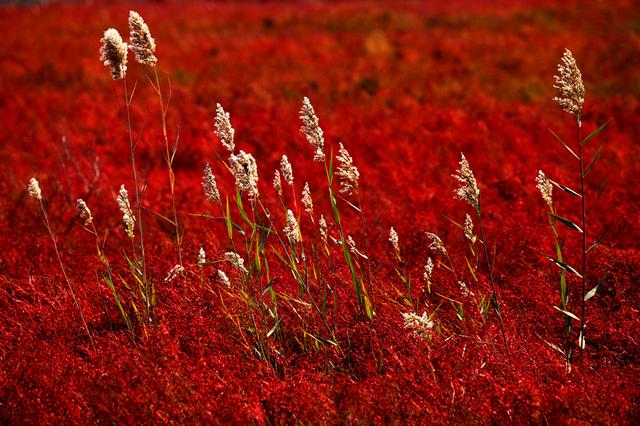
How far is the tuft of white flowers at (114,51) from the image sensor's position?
2611mm

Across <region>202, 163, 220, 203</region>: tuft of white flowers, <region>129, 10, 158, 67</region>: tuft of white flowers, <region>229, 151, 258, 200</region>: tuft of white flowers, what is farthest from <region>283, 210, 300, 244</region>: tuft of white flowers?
<region>129, 10, 158, 67</region>: tuft of white flowers

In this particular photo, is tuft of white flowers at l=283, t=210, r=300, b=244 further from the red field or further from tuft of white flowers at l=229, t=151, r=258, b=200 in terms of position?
tuft of white flowers at l=229, t=151, r=258, b=200

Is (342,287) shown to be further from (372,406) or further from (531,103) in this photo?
(531,103)

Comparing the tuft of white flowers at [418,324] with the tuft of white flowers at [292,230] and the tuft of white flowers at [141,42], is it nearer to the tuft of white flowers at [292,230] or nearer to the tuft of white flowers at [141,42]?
the tuft of white flowers at [292,230]

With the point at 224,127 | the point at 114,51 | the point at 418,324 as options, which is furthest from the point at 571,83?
the point at 114,51

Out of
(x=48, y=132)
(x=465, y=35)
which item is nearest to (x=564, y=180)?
(x=48, y=132)

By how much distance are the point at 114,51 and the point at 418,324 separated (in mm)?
1828

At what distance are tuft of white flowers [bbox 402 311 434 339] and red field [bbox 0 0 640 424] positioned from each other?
66 mm

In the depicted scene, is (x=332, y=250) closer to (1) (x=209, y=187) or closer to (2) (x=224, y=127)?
(1) (x=209, y=187)

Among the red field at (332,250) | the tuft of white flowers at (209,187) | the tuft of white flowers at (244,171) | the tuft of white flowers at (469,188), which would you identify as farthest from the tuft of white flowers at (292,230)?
the tuft of white flowers at (469,188)

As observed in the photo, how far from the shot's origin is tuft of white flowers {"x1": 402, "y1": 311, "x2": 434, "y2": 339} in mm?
2521

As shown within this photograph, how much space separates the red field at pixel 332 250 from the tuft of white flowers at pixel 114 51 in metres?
0.34

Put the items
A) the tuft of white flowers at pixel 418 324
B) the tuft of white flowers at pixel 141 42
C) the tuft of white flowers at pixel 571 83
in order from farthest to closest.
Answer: the tuft of white flowers at pixel 141 42 → the tuft of white flowers at pixel 418 324 → the tuft of white flowers at pixel 571 83

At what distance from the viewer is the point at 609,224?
13.1ft
